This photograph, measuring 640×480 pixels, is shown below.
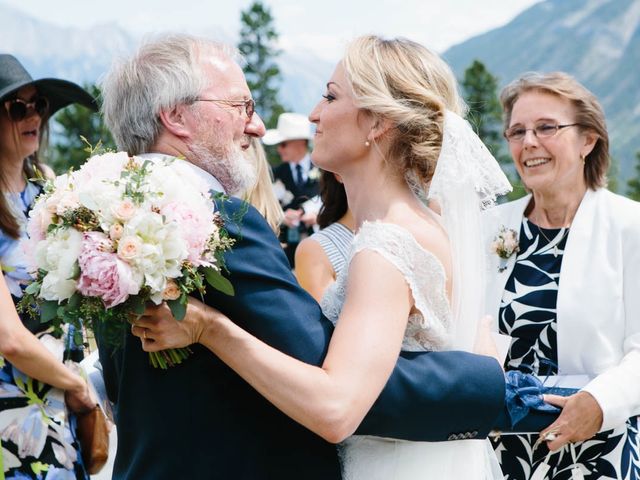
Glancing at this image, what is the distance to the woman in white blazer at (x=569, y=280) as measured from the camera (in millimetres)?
3768

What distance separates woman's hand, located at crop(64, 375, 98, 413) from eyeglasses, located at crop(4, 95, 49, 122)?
4.30 feet

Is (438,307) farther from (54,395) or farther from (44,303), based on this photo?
(54,395)

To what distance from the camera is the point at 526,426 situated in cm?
329

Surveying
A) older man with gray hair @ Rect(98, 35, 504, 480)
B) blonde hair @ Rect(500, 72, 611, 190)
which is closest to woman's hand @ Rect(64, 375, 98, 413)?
older man with gray hair @ Rect(98, 35, 504, 480)

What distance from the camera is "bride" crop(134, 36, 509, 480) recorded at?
8.37 feet

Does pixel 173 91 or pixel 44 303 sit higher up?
pixel 173 91

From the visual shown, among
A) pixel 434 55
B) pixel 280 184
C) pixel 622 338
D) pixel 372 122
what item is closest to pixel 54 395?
pixel 372 122

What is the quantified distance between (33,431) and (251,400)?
1.60m

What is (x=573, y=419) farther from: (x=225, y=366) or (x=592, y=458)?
(x=225, y=366)

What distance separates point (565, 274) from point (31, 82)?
2768mm

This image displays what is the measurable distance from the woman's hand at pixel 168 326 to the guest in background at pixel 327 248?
184 centimetres

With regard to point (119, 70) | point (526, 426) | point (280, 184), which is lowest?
point (280, 184)

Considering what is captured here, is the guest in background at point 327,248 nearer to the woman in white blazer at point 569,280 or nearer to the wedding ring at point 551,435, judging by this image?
the woman in white blazer at point 569,280

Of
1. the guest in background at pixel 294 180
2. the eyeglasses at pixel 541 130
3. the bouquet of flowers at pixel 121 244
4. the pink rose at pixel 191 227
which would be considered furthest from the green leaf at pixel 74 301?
the guest in background at pixel 294 180
